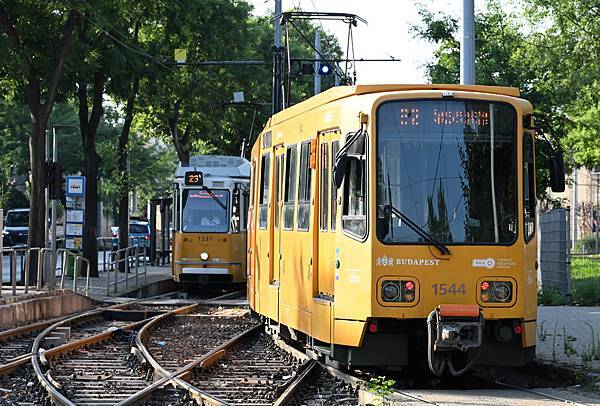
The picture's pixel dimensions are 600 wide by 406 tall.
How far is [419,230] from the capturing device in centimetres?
1259

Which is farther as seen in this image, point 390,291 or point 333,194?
point 333,194

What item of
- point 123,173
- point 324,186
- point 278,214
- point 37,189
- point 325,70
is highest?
point 325,70

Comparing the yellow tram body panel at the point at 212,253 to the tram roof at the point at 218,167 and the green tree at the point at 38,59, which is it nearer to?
the tram roof at the point at 218,167

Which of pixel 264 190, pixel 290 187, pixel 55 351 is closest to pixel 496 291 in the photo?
pixel 290 187

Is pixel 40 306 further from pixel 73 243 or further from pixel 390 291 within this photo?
pixel 390 291

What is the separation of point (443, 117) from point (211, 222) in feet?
64.6

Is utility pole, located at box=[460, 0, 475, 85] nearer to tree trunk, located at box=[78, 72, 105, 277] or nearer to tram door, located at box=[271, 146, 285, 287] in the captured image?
tram door, located at box=[271, 146, 285, 287]

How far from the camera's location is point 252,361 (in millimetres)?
15609

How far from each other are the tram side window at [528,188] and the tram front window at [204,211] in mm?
19399

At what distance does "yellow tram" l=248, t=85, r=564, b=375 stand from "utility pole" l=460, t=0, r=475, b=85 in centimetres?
404

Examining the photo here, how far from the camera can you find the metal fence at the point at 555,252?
2422 cm

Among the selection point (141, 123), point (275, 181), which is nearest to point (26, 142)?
point (141, 123)

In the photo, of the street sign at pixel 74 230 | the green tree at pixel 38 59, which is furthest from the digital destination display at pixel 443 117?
the street sign at pixel 74 230

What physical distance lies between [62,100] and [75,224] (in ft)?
11.4
